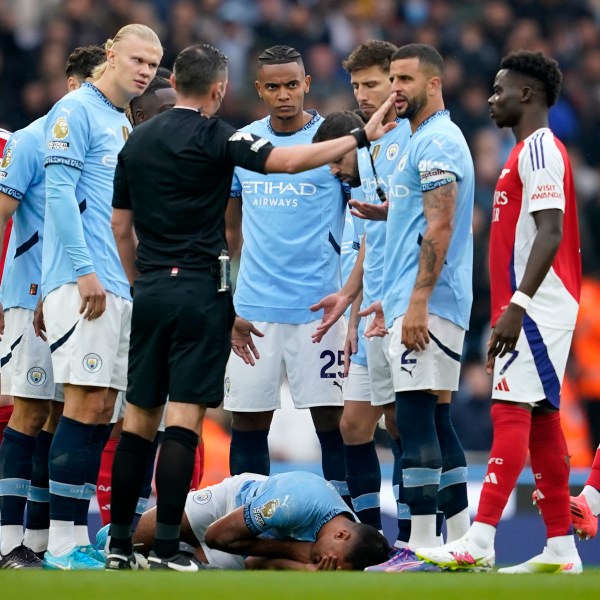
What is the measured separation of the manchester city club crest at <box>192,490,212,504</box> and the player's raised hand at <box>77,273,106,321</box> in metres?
1.12

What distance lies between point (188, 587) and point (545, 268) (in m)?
2.30

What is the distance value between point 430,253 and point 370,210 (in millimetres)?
599

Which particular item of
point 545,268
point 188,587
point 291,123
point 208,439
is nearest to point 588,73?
point 208,439

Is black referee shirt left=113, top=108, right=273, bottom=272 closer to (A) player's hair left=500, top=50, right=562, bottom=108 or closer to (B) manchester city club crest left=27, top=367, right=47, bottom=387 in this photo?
(B) manchester city club crest left=27, top=367, right=47, bottom=387

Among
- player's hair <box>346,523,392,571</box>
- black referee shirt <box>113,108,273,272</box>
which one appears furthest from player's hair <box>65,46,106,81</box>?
player's hair <box>346,523,392,571</box>

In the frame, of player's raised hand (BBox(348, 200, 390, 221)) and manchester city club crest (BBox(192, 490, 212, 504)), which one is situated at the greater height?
player's raised hand (BBox(348, 200, 390, 221))

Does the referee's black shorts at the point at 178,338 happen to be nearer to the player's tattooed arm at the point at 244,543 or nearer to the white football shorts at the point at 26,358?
the player's tattooed arm at the point at 244,543

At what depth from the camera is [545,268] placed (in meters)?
6.55

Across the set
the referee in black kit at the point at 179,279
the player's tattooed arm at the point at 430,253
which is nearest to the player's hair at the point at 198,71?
the referee in black kit at the point at 179,279

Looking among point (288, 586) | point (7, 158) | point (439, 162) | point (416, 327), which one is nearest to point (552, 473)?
point (416, 327)

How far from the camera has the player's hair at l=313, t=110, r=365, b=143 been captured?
7840 mm

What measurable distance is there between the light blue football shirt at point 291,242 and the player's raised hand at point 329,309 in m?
0.15

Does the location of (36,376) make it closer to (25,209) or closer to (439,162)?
(25,209)

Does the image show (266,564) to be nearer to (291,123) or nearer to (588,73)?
(291,123)
